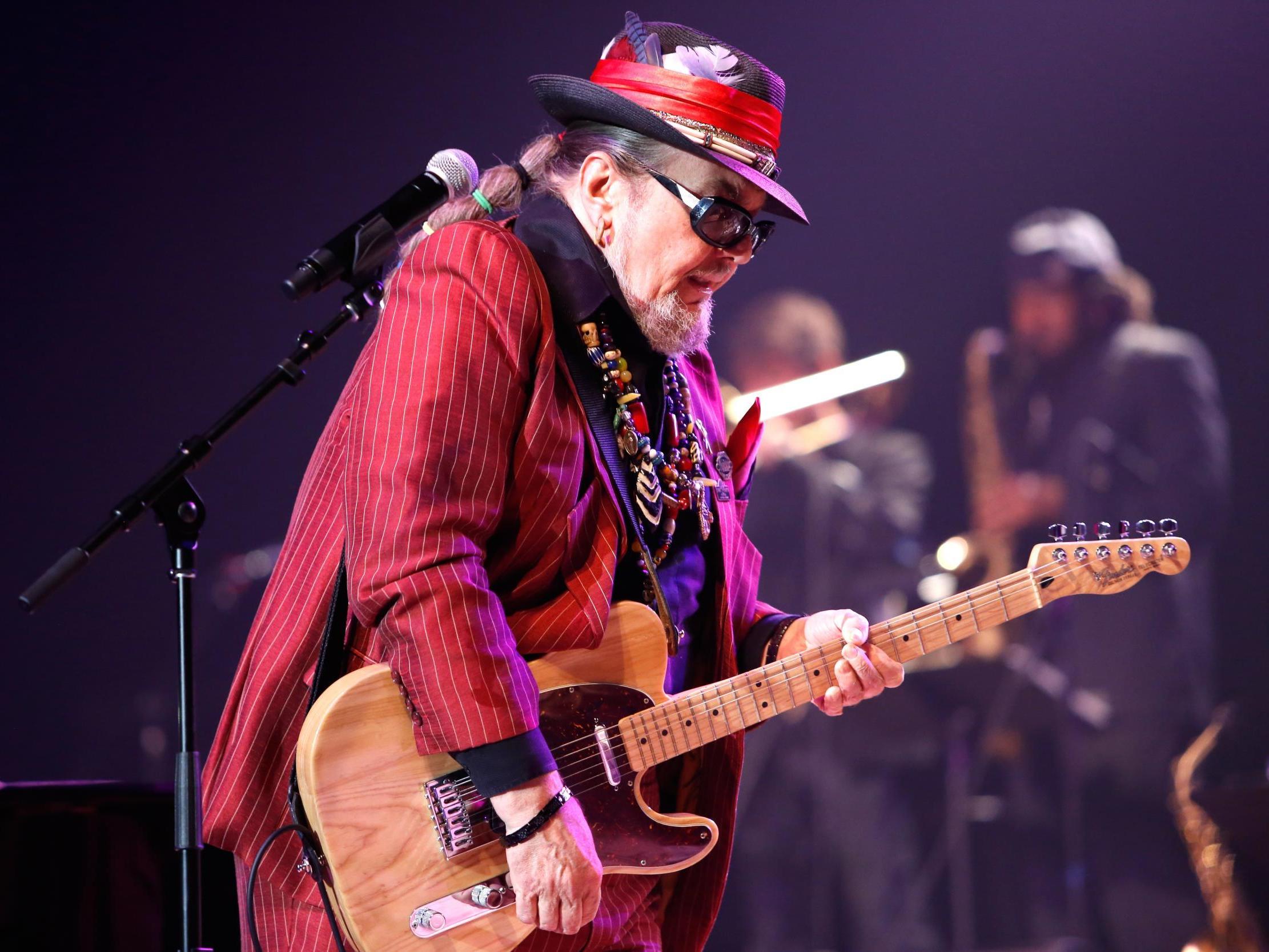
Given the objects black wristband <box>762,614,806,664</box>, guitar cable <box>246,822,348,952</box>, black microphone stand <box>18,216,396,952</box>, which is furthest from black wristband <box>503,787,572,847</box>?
black wristband <box>762,614,806,664</box>

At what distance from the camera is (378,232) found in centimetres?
187

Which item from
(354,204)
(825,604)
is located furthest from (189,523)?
(825,604)

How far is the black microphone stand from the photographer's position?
6.01 ft

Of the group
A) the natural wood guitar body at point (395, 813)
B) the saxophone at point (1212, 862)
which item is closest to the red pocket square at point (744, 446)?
the natural wood guitar body at point (395, 813)

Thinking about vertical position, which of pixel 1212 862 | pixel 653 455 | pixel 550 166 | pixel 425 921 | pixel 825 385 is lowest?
pixel 425 921

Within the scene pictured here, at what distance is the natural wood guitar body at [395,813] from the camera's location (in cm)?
152

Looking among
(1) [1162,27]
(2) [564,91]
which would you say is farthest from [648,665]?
(1) [1162,27]

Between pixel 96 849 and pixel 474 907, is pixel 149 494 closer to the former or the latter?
pixel 474 907

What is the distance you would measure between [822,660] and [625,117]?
1.07 metres

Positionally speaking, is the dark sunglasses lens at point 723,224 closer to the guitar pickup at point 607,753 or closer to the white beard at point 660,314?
the white beard at point 660,314

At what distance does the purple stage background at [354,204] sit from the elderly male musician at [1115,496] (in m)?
0.11

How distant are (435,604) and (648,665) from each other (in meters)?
0.49

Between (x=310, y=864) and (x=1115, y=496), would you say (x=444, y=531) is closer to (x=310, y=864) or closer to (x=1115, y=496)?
(x=310, y=864)

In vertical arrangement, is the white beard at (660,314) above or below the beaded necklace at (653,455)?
above
